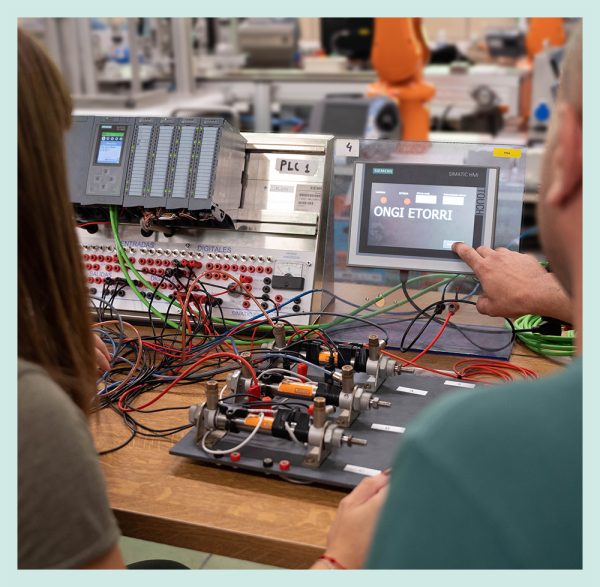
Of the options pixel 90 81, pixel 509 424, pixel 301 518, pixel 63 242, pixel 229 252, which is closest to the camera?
pixel 509 424

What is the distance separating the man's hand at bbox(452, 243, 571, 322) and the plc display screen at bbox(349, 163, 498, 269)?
0.06 m

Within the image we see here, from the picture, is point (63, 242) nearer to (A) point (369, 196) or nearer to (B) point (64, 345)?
(B) point (64, 345)

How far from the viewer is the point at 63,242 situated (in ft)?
3.10

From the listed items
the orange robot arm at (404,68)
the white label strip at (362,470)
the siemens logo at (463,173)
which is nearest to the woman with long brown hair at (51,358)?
the white label strip at (362,470)

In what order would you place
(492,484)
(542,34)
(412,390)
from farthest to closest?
(542,34) → (412,390) → (492,484)

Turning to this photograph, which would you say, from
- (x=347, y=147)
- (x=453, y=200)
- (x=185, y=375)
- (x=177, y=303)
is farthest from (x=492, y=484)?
(x=347, y=147)

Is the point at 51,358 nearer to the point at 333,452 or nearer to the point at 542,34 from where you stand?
the point at 333,452

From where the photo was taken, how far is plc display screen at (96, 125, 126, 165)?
1.95m

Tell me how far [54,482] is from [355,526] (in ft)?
1.40

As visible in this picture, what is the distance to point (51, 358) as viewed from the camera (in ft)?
3.23

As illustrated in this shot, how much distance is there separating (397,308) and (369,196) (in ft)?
1.05

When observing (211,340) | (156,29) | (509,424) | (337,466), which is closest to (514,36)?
(156,29)

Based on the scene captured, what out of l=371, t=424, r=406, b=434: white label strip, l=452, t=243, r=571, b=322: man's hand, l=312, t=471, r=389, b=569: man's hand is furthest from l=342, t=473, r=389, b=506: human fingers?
l=452, t=243, r=571, b=322: man's hand

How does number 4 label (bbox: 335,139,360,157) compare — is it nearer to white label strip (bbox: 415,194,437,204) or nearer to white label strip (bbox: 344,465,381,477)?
white label strip (bbox: 415,194,437,204)
